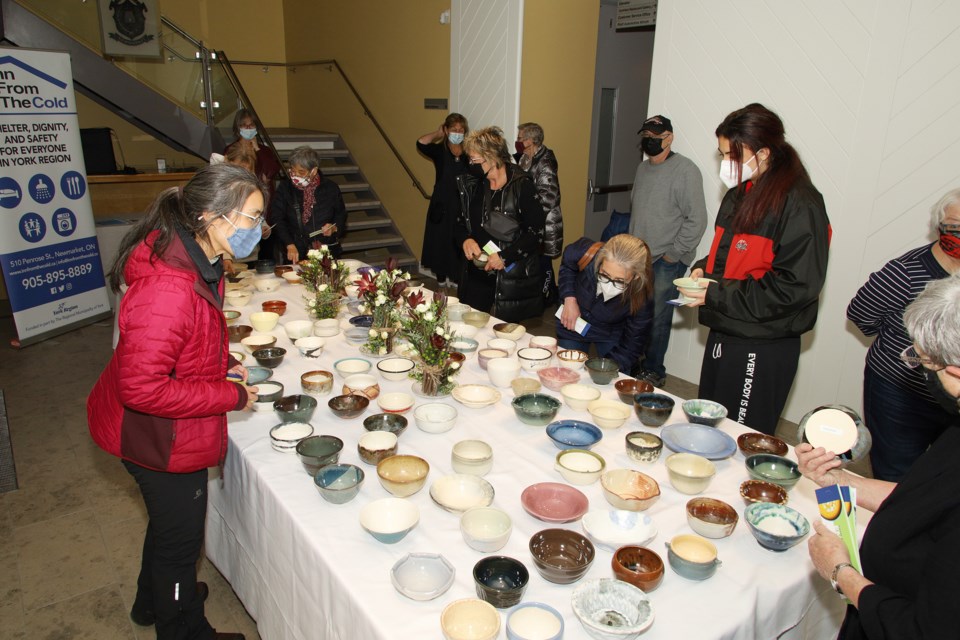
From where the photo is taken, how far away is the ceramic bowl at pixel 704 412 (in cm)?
201

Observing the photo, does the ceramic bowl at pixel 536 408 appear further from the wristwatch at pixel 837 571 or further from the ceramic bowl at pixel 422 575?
the wristwatch at pixel 837 571

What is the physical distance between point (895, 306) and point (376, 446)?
1.82m

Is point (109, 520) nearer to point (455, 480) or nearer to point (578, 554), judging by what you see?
point (455, 480)

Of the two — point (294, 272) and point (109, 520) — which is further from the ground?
point (294, 272)

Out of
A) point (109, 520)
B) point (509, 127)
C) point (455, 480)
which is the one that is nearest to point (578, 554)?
point (455, 480)

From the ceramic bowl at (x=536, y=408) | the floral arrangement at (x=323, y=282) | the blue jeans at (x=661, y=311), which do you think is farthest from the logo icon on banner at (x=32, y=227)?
the blue jeans at (x=661, y=311)

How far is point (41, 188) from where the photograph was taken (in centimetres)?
474

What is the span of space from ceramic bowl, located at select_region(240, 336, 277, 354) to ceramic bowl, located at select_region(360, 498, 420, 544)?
1.21 m

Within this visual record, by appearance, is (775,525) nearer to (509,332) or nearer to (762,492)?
(762,492)

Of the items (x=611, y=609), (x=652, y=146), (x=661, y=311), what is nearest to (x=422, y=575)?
(x=611, y=609)

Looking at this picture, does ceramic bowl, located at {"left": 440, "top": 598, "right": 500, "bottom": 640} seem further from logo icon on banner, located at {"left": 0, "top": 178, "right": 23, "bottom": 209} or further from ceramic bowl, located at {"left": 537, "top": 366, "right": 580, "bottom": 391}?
logo icon on banner, located at {"left": 0, "top": 178, "right": 23, "bottom": 209}

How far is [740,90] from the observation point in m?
3.70

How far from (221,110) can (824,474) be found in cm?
698

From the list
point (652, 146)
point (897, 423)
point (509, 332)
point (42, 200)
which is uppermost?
point (652, 146)
